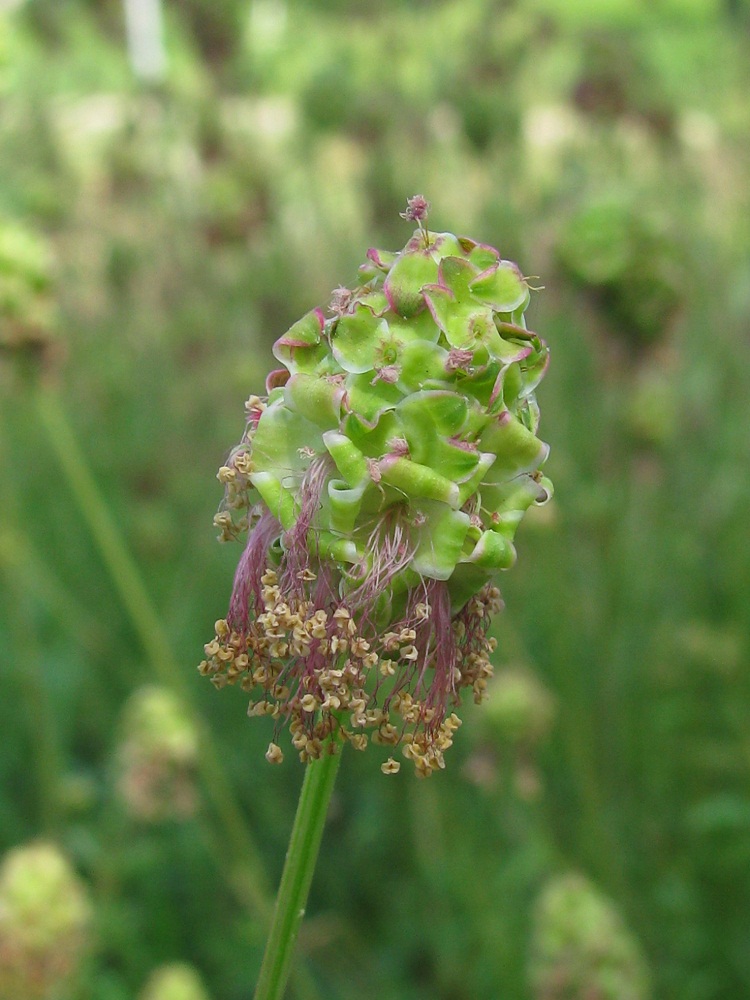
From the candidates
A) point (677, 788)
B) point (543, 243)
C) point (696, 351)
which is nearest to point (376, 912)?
point (677, 788)

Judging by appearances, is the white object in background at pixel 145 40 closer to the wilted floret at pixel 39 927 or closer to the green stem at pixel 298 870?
the wilted floret at pixel 39 927

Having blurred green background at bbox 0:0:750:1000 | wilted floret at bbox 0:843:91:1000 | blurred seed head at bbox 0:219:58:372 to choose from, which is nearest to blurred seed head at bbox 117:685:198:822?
blurred green background at bbox 0:0:750:1000

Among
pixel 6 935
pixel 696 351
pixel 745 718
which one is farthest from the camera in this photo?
pixel 696 351

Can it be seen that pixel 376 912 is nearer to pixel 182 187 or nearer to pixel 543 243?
pixel 543 243

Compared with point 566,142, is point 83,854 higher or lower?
lower

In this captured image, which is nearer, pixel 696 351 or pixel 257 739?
pixel 257 739

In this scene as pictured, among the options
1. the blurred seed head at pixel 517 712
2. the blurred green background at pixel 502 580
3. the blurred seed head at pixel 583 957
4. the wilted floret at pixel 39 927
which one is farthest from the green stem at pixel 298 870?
the blurred seed head at pixel 517 712

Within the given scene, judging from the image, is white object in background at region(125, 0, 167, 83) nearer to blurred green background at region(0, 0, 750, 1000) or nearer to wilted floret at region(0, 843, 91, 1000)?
blurred green background at region(0, 0, 750, 1000)
